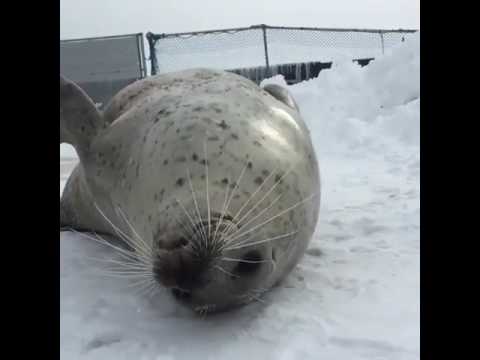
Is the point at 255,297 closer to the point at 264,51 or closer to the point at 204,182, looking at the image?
the point at 204,182

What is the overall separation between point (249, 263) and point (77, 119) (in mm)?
1389

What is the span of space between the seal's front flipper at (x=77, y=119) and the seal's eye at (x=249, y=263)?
1.27m

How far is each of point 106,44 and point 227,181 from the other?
7198 mm

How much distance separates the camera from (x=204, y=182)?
1.69m

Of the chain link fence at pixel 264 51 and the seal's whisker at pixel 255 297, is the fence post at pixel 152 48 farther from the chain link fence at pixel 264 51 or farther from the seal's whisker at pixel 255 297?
the seal's whisker at pixel 255 297

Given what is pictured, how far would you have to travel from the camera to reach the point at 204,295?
5.20ft

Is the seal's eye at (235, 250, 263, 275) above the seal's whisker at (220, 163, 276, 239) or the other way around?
the other way around

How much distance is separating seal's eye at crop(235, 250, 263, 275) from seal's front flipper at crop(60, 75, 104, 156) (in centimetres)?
127

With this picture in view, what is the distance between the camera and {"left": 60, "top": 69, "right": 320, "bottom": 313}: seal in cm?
152

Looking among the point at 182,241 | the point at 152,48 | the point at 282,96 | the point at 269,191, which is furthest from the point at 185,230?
the point at 152,48

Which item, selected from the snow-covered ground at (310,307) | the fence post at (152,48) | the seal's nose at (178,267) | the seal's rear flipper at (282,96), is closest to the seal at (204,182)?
the seal's nose at (178,267)

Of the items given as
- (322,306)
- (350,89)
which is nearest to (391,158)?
(350,89)

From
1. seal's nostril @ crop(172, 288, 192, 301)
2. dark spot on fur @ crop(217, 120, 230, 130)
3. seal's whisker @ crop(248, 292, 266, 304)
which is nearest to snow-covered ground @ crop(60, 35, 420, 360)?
seal's whisker @ crop(248, 292, 266, 304)

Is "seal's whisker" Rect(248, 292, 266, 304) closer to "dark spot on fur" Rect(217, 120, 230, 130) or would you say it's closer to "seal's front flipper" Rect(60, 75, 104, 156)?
"dark spot on fur" Rect(217, 120, 230, 130)
